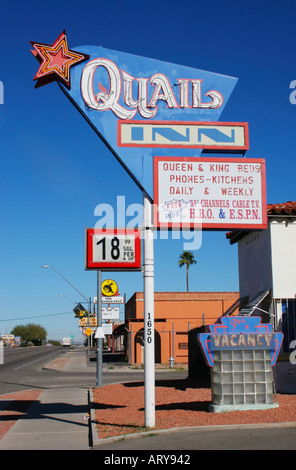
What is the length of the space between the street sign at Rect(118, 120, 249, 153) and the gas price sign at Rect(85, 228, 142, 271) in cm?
323

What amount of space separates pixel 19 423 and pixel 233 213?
6.98 meters

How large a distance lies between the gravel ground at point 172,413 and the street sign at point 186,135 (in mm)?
5741

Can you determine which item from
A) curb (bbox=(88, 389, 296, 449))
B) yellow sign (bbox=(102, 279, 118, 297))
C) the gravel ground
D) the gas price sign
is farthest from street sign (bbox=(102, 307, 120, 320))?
curb (bbox=(88, 389, 296, 449))

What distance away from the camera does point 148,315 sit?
10.5 metres

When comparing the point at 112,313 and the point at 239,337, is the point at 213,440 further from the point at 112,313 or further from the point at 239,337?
the point at 112,313

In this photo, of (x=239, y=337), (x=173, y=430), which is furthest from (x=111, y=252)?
(x=173, y=430)

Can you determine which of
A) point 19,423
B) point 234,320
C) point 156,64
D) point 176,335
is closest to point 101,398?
point 19,423

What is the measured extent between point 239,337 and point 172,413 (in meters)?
2.37

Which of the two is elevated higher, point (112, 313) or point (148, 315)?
point (148, 315)

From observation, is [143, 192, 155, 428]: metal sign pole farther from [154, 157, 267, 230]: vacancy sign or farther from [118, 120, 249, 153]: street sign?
[118, 120, 249, 153]: street sign

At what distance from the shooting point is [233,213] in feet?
36.5

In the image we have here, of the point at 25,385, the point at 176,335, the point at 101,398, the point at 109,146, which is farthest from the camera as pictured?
the point at 176,335
